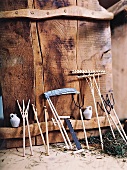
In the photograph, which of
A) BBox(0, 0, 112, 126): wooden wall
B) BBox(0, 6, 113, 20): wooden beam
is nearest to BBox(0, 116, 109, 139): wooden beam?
BBox(0, 0, 112, 126): wooden wall

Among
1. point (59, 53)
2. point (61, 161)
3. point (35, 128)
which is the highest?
point (59, 53)

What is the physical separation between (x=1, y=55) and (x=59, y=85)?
0.56 metres

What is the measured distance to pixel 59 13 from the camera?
186cm

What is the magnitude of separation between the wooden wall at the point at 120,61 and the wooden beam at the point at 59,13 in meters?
0.18

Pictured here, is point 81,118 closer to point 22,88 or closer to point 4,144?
point 22,88

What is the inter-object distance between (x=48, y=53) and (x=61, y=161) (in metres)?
0.90

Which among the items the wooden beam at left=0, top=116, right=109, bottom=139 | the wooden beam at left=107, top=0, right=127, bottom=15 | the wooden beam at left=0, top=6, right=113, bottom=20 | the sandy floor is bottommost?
the sandy floor

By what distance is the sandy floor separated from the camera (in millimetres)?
1575

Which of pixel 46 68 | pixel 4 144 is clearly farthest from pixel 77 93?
pixel 4 144

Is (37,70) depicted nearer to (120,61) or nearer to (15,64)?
(15,64)

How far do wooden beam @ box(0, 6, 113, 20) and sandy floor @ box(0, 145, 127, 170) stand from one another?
1132 mm

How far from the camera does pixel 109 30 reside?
2057mm

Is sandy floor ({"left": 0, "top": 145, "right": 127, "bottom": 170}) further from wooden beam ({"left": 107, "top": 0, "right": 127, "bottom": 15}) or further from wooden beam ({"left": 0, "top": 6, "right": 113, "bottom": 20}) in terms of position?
wooden beam ({"left": 107, "top": 0, "right": 127, "bottom": 15})

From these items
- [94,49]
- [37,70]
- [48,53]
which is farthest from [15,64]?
[94,49]
